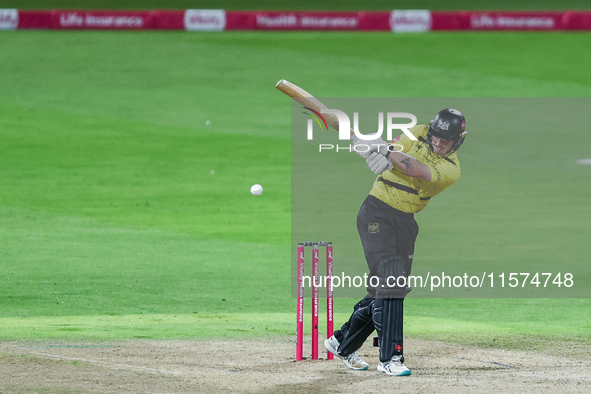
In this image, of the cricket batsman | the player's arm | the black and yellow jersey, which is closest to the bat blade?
the cricket batsman

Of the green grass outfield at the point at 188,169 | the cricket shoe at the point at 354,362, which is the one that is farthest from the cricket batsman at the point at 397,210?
the green grass outfield at the point at 188,169

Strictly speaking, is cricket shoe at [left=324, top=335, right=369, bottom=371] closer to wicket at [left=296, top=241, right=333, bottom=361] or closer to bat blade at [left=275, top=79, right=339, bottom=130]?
wicket at [left=296, top=241, right=333, bottom=361]

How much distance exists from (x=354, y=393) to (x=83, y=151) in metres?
12.5

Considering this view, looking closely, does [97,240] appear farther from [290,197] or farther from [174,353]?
[174,353]

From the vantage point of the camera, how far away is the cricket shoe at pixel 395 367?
718cm

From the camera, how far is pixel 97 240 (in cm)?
1343

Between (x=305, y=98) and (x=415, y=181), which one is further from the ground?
(x=305, y=98)

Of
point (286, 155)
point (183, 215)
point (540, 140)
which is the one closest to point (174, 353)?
point (183, 215)

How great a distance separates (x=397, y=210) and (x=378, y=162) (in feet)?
1.58

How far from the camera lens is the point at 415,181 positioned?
283 inches

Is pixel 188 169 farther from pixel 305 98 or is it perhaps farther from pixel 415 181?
pixel 415 181

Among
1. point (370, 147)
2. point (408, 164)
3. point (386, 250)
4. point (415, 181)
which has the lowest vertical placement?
point (386, 250)

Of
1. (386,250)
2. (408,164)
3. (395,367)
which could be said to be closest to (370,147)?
(408,164)

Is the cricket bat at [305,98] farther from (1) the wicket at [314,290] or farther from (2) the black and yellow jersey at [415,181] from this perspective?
(1) the wicket at [314,290]
